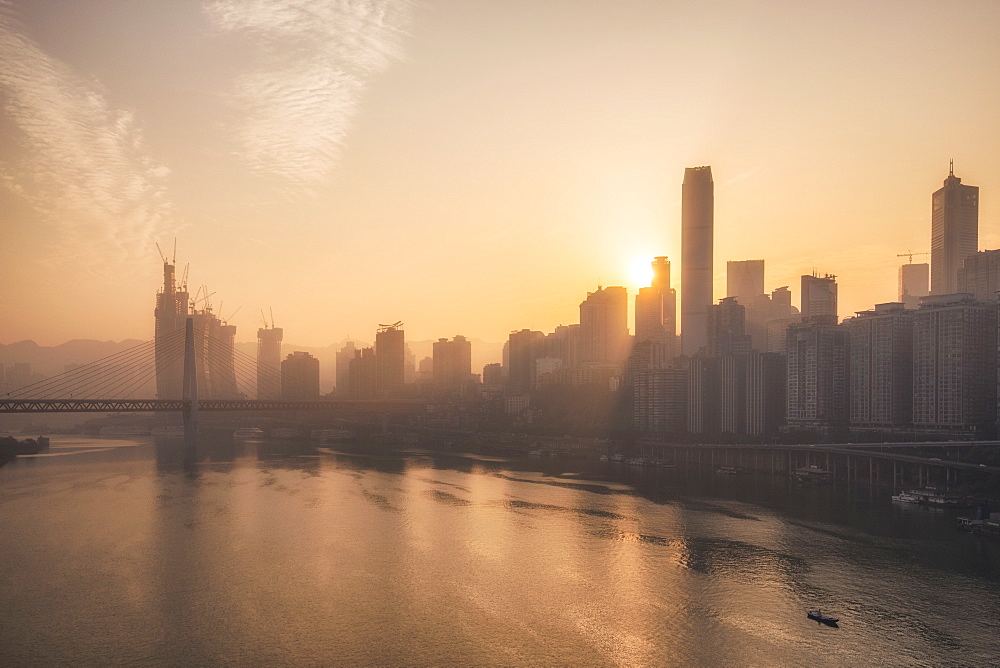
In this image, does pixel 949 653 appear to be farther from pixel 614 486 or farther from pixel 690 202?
pixel 690 202

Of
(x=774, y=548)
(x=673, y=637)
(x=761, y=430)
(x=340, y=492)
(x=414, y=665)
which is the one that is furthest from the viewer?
(x=761, y=430)

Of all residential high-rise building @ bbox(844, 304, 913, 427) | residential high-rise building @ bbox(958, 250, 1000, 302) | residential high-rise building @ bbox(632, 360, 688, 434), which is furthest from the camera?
residential high-rise building @ bbox(632, 360, 688, 434)

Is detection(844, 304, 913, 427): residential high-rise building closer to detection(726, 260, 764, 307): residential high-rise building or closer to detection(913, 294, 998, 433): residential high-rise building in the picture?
detection(913, 294, 998, 433): residential high-rise building

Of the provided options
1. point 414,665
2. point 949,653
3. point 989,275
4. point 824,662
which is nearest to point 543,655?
point 414,665

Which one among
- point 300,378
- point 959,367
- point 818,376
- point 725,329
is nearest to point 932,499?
point 959,367

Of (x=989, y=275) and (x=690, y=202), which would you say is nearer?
(x=989, y=275)

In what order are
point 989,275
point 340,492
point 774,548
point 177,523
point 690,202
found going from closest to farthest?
point 774,548, point 177,523, point 340,492, point 989,275, point 690,202

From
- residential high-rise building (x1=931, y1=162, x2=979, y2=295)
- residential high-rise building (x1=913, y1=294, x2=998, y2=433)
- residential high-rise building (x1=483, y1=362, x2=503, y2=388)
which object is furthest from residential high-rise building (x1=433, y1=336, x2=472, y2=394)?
residential high-rise building (x1=913, y1=294, x2=998, y2=433)
